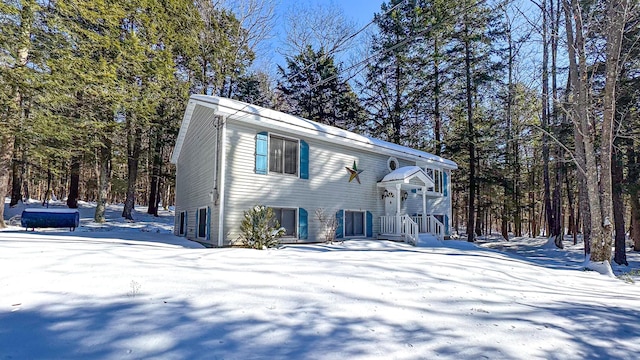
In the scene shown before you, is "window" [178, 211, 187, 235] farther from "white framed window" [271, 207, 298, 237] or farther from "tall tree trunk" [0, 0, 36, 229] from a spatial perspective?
"tall tree trunk" [0, 0, 36, 229]

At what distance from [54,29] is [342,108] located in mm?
16017

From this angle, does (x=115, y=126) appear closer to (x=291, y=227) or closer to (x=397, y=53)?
(x=291, y=227)

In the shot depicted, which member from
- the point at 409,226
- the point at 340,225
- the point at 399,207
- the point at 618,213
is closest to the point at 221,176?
the point at 340,225

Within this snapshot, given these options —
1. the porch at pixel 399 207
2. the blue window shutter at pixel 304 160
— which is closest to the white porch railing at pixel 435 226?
the porch at pixel 399 207

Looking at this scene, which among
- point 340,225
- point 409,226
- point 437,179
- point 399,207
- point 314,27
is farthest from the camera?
point 314,27

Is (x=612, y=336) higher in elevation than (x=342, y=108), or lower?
lower

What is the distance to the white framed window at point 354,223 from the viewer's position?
42.5 feet

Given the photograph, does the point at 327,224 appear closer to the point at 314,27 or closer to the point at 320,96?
the point at 320,96

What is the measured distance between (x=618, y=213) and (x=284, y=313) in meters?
15.7

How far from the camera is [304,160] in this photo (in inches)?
457

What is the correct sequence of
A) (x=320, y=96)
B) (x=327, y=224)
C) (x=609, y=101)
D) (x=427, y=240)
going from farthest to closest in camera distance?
(x=320, y=96), (x=427, y=240), (x=327, y=224), (x=609, y=101)

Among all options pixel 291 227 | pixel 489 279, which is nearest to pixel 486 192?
pixel 291 227

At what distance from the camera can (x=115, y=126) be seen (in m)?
15.1

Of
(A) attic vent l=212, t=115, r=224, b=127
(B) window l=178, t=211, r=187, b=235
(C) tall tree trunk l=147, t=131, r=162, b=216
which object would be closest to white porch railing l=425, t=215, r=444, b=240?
(A) attic vent l=212, t=115, r=224, b=127
